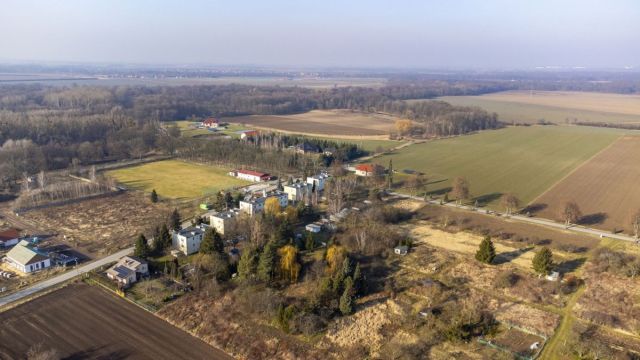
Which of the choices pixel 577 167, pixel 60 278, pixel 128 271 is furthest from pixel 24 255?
pixel 577 167

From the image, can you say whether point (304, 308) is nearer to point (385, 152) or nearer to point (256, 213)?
point (256, 213)

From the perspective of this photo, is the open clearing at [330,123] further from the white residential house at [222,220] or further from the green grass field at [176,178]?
the white residential house at [222,220]

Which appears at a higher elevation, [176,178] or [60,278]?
[176,178]

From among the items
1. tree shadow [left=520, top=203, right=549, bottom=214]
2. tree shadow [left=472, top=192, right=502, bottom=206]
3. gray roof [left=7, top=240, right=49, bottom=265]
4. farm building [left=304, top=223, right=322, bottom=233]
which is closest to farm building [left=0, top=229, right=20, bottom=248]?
gray roof [left=7, top=240, right=49, bottom=265]

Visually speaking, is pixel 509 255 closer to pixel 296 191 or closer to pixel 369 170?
pixel 296 191

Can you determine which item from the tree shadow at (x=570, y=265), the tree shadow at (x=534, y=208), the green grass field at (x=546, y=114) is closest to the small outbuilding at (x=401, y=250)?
the tree shadow at (x=570, y=265)

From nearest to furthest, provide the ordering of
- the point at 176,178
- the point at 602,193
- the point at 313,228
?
the point at 313,228 → the point at 602,193 → the point at 176,178
